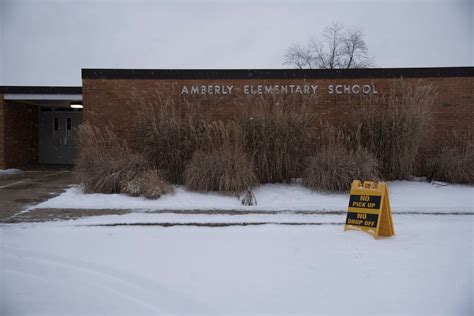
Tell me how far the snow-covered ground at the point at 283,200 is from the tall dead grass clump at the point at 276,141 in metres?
0.61

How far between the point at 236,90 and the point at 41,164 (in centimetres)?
1369

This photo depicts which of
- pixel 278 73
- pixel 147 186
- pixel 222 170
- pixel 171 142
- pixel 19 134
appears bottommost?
pixel 147 186

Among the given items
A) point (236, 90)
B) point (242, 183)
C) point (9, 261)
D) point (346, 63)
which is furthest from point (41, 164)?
point (346, 63)

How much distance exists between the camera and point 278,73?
12406 mm

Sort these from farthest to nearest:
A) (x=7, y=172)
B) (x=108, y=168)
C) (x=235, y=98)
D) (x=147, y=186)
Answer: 1. (x=7, y=172)
2. (x=235, y=98)
3. (x=108, y=168)
4. (x=147, y=186)

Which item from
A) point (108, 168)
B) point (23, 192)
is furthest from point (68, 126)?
point (108, 168)

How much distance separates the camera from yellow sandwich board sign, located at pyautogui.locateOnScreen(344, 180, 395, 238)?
607 centimetres

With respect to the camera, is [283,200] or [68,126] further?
[68,126]

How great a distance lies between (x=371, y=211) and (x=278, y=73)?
7242 mm

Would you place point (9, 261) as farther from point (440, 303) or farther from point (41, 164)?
point (41, 164)

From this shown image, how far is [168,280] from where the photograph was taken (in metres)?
4.36

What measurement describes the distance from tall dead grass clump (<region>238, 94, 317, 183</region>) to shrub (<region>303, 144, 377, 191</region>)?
0.64 meters

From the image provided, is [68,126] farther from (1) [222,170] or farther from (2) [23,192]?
(1) [222,170]

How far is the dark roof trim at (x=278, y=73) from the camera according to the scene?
40.6ft
